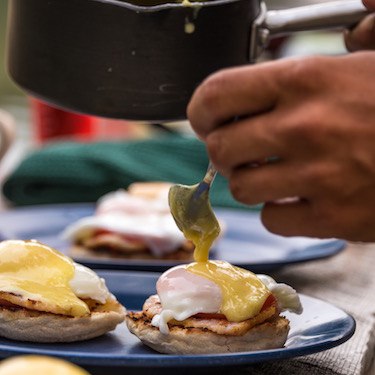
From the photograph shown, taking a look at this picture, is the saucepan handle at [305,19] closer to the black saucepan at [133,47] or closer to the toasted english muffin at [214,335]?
the black saucepan at [133,47]

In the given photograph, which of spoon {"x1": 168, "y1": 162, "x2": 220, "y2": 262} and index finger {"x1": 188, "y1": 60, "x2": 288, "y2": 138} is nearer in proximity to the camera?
index finger {"x1": 188, "y1": 60, "x2": 288, "y2": 138}

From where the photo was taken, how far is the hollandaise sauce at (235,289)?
1071mm

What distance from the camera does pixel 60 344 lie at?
1.11 meters

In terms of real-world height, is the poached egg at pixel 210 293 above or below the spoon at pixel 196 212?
below

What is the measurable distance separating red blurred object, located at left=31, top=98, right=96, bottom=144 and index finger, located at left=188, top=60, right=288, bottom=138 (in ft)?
6.82

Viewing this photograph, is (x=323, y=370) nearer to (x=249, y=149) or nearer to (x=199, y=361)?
(x=199, y=361)

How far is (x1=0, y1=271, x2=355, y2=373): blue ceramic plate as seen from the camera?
954 mm

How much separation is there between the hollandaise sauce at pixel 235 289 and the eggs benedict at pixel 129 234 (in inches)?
26.1

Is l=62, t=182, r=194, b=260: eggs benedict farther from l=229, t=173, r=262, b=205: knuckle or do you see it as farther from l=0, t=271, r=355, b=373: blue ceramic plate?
l=229, t=173, r=262, b=205: knuckle

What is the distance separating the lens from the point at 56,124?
2.97m

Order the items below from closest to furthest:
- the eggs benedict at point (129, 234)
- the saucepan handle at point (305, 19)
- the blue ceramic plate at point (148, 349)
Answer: the blue ceramic plate at point (148, 349) < the saucepan handle at point (305, 19) < the eggs benedict at point (129, 234)

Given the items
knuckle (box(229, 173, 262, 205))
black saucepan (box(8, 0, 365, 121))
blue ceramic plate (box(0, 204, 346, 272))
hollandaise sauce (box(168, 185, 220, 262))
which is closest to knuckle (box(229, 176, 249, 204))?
knuckle (box(229, 173, 262, 205))

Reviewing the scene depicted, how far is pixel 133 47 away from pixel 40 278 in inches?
10.9

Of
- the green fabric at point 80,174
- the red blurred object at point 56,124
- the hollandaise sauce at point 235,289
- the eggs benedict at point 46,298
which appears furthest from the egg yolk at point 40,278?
the red blurred object at point 56,124
